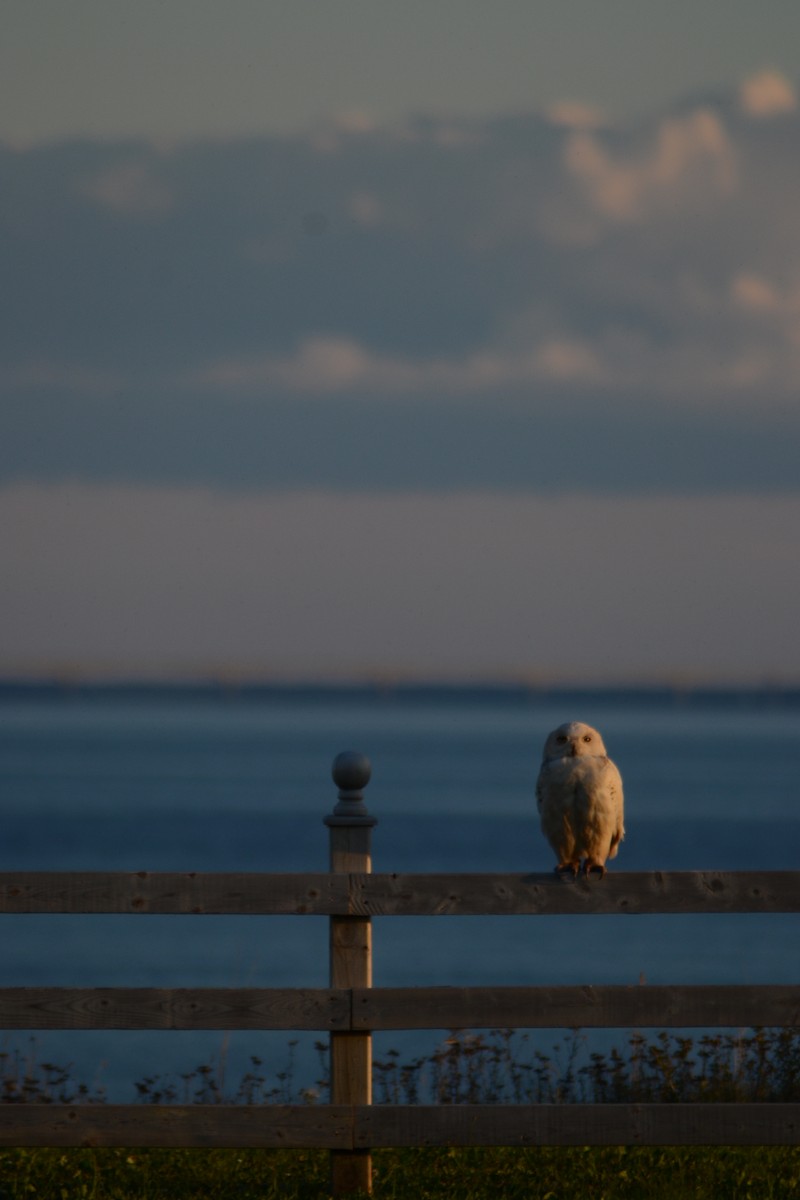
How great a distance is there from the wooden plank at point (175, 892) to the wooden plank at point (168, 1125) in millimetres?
694

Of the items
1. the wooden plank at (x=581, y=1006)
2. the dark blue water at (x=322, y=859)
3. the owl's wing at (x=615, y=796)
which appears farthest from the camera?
the dark blue water at (x=322, y=859)

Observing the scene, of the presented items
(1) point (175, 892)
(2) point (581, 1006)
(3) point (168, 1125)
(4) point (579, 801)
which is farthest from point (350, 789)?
(3) point (168, 1125)

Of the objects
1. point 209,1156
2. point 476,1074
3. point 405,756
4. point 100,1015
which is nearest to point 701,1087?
point 476,1074

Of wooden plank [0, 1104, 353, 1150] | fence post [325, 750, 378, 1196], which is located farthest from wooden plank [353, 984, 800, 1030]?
wooden plank [0, 1104, 353, 1150]

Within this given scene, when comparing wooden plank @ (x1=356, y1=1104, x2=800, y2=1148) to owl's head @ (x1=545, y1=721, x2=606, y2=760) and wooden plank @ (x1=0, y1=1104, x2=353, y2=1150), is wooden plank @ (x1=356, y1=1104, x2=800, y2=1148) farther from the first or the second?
owl's head @ (x1=545, y1=721, x2=606, y2=760)

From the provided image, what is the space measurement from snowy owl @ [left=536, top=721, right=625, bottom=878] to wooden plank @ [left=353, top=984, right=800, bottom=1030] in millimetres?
459

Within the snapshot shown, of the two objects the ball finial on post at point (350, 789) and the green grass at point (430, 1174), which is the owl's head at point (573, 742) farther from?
the green grass at point (430, 1174)

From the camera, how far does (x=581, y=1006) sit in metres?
5.41

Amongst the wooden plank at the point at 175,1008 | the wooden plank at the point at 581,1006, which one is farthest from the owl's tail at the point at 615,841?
the wooden plank at the point at 175,1008

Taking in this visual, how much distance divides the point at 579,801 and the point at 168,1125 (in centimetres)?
186

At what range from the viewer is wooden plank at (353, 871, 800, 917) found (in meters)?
5.42

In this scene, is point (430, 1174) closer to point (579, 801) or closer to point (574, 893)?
point (574, 893)

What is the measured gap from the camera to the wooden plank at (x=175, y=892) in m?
5.43

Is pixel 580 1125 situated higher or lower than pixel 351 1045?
lower
